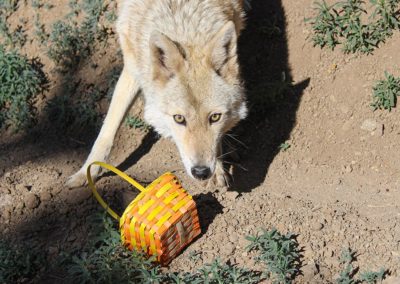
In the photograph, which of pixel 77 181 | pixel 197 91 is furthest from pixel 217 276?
pixel 77 181

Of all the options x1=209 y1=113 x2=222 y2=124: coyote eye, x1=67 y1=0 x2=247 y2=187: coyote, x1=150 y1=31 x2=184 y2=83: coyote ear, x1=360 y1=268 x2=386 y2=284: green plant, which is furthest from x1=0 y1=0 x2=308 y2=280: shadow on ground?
x1=360 y1=268 x2=386 y2=284: green plant

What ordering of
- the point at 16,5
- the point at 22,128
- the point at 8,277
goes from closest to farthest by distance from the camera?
the point at 8,277 → the point at 22,128 → the point at 16,5

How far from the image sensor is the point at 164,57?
17.9ft

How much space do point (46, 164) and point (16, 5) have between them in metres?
2.39

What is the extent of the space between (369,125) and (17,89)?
3.83 meters

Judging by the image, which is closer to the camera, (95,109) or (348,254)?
(348,254)

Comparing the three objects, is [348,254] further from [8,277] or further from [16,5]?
[16,5]

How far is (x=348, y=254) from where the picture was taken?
520 cm

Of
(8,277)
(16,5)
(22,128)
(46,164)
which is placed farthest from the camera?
(16,5)

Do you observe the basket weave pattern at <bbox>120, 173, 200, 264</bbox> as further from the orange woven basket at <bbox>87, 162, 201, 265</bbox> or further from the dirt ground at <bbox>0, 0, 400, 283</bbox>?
the dirt ground at <bbox>0, 0, 400, 283</bbox>

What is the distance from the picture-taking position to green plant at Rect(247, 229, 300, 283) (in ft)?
16.5

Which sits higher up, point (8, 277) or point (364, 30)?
point (364, 30)

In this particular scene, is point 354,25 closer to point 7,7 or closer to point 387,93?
point 387,93

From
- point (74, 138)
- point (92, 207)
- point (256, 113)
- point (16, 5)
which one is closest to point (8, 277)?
point (92, 207)
